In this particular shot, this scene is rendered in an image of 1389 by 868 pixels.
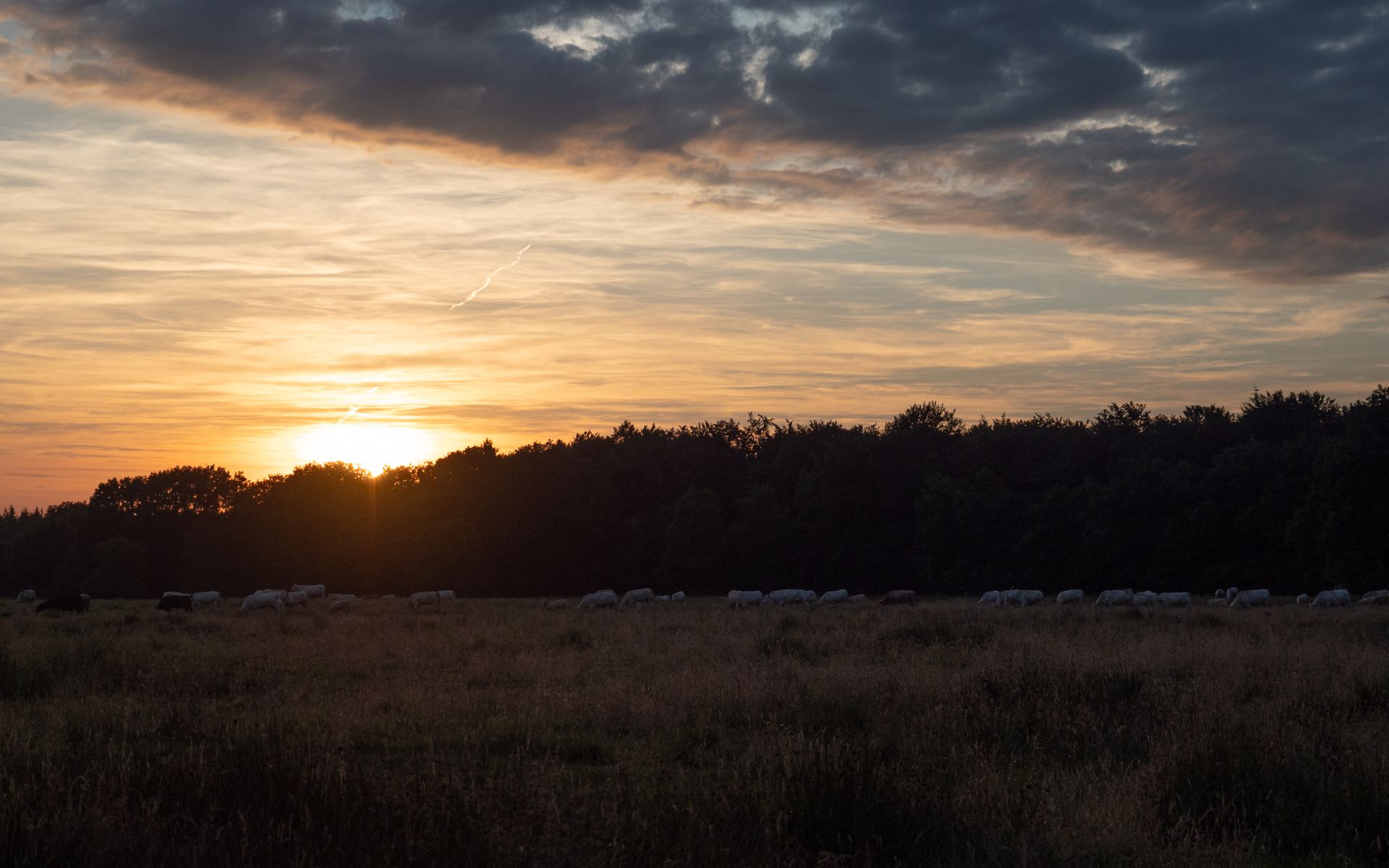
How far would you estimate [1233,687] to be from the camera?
13.9 meters

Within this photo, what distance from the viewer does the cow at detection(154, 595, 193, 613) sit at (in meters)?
37.8

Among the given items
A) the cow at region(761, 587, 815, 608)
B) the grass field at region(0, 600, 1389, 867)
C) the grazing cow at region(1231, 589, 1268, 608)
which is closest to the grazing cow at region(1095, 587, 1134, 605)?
the grazing cow at region(1231, 589, 1268, 608)

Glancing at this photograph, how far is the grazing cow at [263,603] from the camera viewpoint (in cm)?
4094

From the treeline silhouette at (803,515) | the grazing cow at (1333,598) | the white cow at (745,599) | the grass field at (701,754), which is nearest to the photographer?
the grass field at (701,754)

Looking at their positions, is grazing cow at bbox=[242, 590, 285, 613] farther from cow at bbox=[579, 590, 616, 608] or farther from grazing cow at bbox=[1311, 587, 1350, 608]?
grazing cow at bbox=[1311, 587, 1350, 608]

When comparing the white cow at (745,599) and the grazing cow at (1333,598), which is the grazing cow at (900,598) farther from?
the grazing cow at (1333,598)

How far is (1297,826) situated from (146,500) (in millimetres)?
97862

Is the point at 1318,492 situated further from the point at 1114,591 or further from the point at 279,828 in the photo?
the point at 279,828

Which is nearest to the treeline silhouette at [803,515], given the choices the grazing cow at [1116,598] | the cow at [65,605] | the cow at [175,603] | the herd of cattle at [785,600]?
the herd of cattle at [785,600]

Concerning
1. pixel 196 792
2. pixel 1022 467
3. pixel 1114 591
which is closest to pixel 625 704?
pixel 196 792

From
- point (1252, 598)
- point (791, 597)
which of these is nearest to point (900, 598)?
point (791, 597)

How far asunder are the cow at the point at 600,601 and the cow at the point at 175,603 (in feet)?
47.3

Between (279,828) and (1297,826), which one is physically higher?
(279,828)

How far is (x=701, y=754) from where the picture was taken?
10.2 meters
